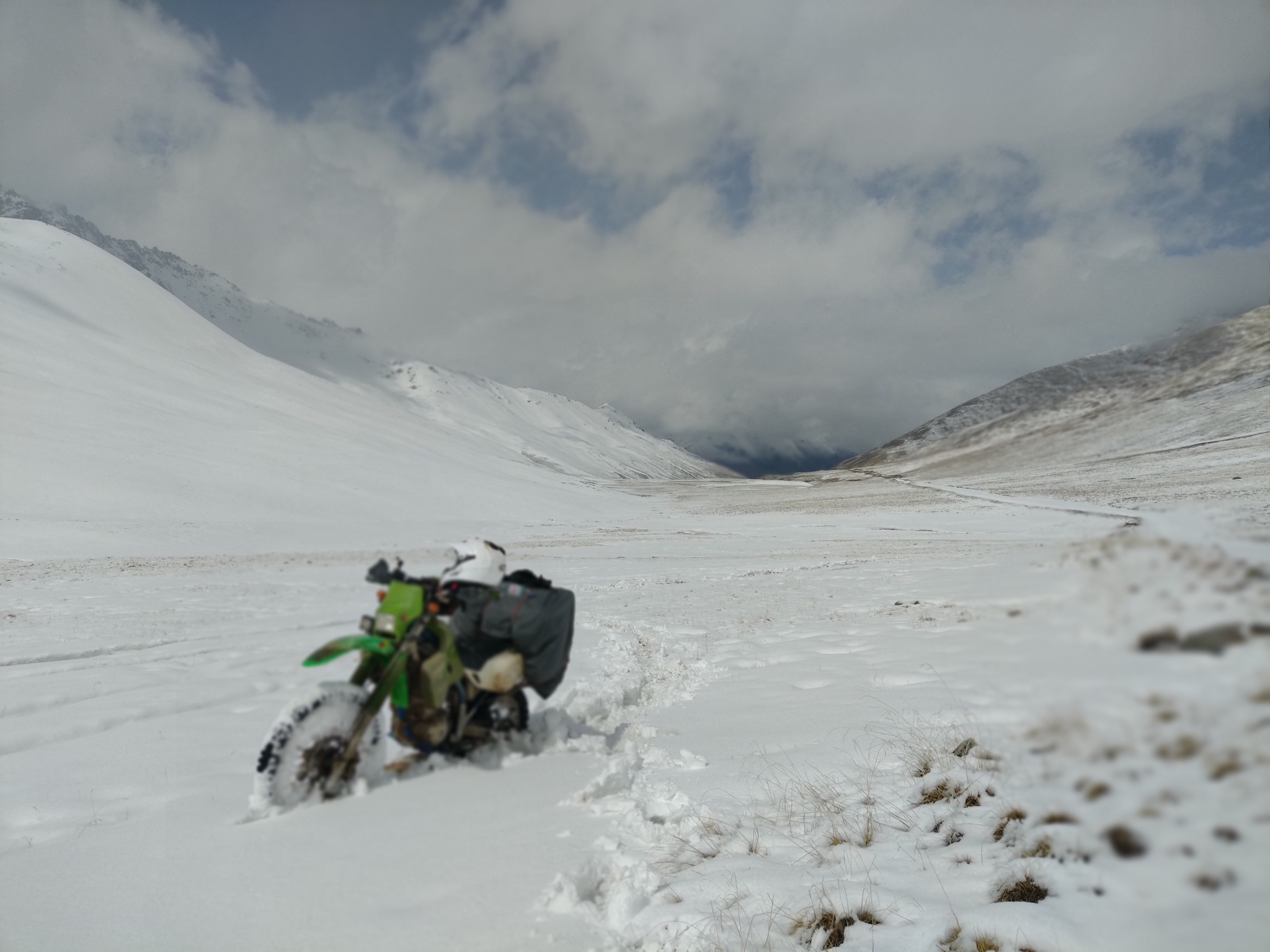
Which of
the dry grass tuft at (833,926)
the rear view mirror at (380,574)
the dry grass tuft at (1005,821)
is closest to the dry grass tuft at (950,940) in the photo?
the dry grass tuft at (833,926)

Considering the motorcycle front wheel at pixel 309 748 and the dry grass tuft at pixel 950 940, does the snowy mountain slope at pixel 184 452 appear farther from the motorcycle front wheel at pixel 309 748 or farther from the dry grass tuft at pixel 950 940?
the dry grass tuft at pixel 950 940

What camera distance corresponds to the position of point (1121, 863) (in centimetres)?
95

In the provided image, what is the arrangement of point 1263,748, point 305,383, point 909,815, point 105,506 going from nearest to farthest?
1. point 1263,748
2. point 909,815
3. point 105,506
4. point 305,383

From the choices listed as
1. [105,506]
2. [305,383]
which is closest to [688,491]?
[305,383]

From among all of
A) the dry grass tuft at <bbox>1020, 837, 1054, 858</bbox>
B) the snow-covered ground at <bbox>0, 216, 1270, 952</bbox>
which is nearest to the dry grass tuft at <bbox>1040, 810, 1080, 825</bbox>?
the snow-covered ground at <bbox>0, 216, 1270, 952</bbox>

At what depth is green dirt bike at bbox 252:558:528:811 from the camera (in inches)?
141

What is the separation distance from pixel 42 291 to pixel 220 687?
92.4m

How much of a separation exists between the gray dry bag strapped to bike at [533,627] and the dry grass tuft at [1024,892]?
2.75 metres

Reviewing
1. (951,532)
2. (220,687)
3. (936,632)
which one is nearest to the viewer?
(220,687)

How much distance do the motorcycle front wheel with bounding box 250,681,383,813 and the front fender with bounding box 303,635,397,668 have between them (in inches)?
8.0

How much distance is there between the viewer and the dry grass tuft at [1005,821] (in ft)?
9.32

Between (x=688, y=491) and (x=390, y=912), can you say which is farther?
(x=688, y=491)

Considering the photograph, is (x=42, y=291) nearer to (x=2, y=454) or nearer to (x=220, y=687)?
(x=2, y=454)

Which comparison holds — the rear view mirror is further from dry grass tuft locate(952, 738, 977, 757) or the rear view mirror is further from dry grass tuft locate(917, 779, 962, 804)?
dry grass tuft locate(952, 738, 977, 757)
